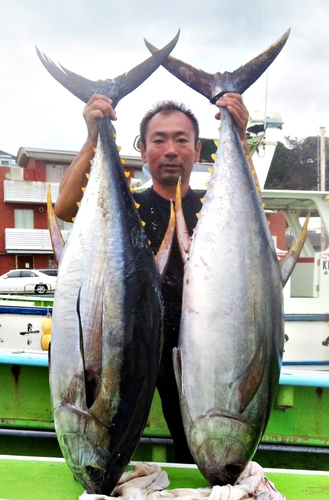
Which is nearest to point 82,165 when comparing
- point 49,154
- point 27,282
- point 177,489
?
point 177,489

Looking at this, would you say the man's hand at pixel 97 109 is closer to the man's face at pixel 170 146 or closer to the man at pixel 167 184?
the man at pixel 167 184

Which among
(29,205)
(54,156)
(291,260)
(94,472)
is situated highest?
(54,156)

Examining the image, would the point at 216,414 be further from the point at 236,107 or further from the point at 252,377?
the point at 236,107

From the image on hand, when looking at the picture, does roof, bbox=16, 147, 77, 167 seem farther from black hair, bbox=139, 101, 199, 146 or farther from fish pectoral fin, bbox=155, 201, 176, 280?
fish pectoral fin, bbox=155, 201, 176, 280

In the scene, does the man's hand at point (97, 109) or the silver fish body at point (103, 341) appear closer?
the silver fish body at point (103, 341)

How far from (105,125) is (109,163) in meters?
0.14

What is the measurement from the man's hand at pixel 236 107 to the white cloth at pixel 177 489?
127 cm

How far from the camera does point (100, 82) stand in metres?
1.63

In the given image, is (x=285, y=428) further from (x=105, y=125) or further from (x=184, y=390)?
(x=105, y=125)

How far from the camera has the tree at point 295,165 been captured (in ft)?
91.4

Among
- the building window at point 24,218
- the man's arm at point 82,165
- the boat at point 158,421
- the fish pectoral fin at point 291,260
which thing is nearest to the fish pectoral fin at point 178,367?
the fish pectoral fin at point 291,260

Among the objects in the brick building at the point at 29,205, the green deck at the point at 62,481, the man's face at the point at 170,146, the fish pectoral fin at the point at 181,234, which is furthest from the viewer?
the brick building at the point at 29,205

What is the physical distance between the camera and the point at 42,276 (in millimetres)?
17781

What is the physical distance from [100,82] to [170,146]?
1.19 ft
